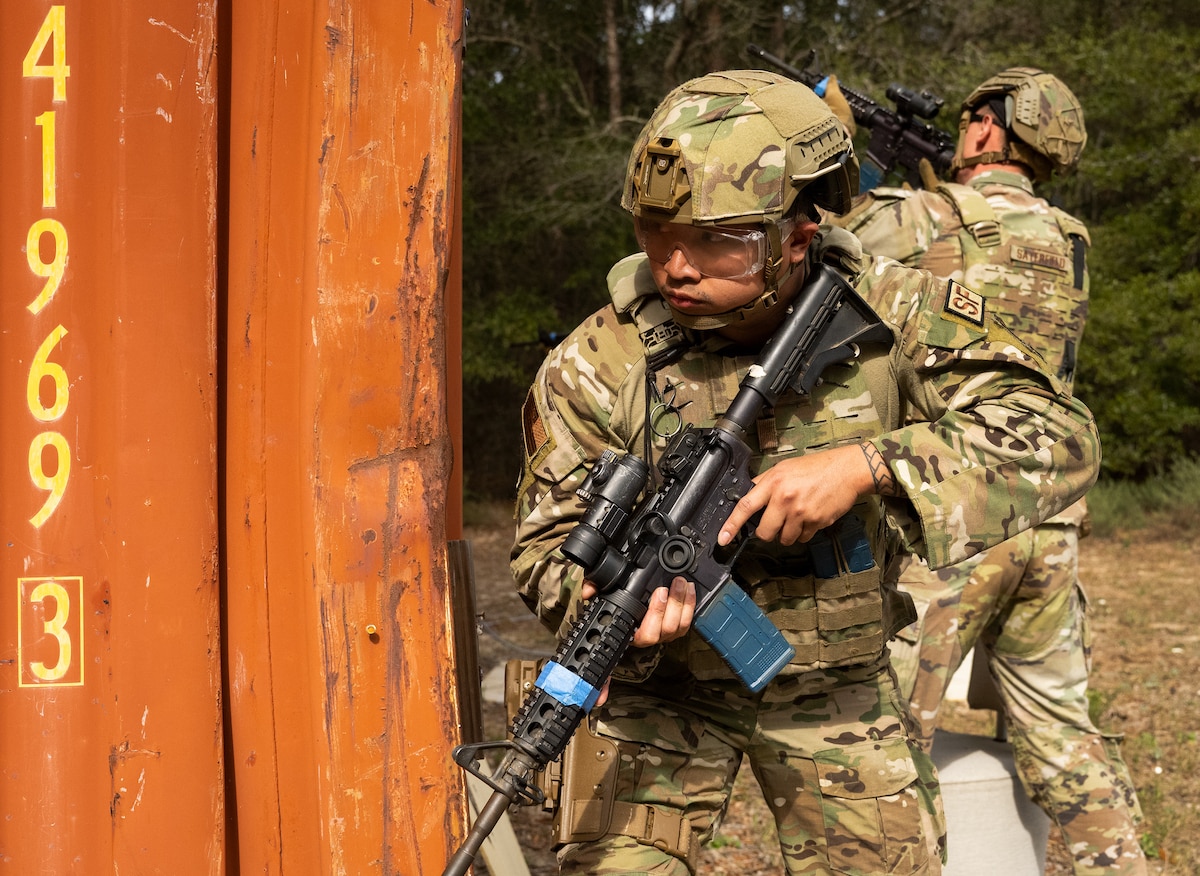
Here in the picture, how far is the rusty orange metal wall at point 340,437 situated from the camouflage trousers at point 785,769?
469mm

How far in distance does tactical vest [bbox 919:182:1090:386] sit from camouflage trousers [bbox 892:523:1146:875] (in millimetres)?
714

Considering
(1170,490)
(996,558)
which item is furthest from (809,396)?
(1170,490)

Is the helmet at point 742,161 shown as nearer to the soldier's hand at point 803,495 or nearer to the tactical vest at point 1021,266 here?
the soldier's hand at point 803,495

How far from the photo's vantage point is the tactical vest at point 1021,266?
4082 mm

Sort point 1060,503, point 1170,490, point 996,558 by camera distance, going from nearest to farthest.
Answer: point 1060,503 < point 996,558 < point 1170,490

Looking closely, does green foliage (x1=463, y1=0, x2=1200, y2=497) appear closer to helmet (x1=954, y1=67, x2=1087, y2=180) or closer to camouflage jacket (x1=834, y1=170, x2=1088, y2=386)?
helmet (x1=954, y1=67, x2=1087, y2=180)

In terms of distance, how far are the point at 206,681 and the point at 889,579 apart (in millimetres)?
1354

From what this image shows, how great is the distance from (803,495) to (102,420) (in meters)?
1.12

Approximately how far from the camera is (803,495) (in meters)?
2.11

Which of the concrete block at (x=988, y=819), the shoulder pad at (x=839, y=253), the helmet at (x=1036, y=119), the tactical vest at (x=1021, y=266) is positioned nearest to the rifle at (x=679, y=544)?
the shoulder pad at (x=839, y=253)

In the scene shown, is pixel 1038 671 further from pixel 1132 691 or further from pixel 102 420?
pixel 102 420

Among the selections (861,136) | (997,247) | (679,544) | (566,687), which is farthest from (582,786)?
(861,136)

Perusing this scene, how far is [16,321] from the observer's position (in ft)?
5.91

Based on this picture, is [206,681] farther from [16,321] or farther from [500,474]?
[500,474]
